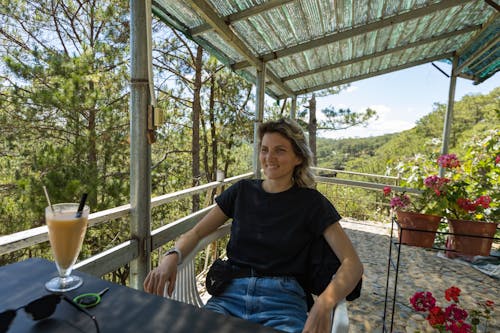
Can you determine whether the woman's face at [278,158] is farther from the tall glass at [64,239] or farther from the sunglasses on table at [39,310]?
the sunglasses on table at [39,310]

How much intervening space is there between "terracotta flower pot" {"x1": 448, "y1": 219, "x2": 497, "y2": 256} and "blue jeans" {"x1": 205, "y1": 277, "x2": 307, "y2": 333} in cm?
177

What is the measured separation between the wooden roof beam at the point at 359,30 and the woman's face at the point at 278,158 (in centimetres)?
221

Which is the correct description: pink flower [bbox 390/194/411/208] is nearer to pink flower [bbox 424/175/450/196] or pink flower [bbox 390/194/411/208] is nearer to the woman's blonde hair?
pink flower [bbox 424/175/450/196]

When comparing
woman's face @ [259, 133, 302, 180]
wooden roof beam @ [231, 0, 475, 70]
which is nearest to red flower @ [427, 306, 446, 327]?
woman's face @ [259, 133, 302, 180]

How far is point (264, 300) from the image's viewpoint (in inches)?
45.8

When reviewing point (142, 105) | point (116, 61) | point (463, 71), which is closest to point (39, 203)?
point (116, 61)

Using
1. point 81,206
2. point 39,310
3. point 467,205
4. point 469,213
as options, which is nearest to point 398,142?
point 469,213

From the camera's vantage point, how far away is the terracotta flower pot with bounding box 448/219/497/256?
2387mm

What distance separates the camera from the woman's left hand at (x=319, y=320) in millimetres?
895

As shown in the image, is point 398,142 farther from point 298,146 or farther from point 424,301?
point 298,146

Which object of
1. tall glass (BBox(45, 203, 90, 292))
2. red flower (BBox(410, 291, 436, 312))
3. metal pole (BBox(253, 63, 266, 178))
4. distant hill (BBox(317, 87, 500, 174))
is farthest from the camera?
distant hill (BBox(317, 87, 500, 174))

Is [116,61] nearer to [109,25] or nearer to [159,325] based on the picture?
[109,25]

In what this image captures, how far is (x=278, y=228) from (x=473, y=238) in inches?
79.0

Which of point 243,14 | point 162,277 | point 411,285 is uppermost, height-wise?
point 243,14
